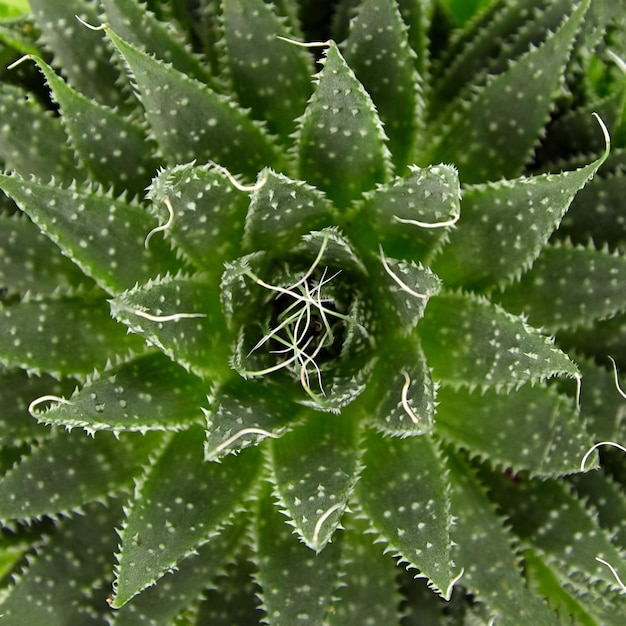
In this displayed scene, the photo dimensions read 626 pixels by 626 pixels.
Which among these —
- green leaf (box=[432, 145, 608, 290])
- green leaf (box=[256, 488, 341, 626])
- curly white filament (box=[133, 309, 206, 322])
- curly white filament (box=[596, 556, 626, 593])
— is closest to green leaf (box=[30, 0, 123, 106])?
curly white filament (box=[133, 309, 206, 322])

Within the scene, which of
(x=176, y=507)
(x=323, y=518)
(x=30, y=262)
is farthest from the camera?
(x=30, y=262)

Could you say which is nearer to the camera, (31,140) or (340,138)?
(340,138)

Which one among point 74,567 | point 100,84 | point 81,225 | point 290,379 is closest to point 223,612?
point 74,567

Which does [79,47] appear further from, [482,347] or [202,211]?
[482,347]

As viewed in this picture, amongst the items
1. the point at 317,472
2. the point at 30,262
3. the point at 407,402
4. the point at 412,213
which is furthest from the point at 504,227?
the point at 30,262

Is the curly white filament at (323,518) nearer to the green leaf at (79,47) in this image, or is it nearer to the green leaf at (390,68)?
the green leaf at (390,68)

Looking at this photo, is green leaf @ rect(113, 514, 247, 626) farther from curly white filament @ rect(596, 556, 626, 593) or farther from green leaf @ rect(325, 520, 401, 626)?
curly white filament @ rect(596, 556, 626, 593)
